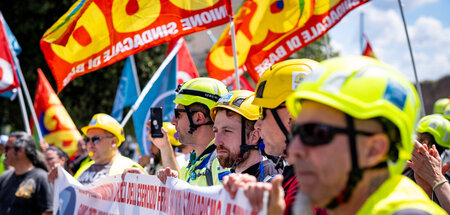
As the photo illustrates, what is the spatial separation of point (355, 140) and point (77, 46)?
5222 millimetres

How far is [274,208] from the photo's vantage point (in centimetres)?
211

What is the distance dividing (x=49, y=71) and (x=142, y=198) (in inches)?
735

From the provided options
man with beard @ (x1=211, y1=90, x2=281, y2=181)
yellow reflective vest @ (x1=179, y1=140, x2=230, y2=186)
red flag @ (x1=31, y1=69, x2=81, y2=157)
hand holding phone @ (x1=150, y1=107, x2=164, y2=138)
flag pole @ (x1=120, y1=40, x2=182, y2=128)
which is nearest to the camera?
man with beard @ (x1=211, y1=90, x2=281, y2=181)

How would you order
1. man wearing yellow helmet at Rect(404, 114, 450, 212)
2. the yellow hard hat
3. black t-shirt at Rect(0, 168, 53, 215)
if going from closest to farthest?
man wearing yellow helmet at Rect(404, 114, 450, 212), black t-shirt at Rect(0, 168, 53, 215), the yellow hard hat

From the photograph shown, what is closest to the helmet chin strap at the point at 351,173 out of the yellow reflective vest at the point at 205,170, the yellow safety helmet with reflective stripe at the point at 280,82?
the yellow safety helmet with reflective stripe at the point at 280,82

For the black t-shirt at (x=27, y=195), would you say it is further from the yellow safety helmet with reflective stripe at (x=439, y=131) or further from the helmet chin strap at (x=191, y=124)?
the yellow safety helmet with reflective stripe at (x=439, y=131)

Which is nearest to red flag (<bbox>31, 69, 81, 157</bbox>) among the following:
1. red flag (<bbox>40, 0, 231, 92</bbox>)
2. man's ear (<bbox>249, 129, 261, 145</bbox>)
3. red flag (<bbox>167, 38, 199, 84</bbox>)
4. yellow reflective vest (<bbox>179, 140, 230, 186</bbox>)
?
red flag (<bbox>167, 38, 199, 84</bbox>)

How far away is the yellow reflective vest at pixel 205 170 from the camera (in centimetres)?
448

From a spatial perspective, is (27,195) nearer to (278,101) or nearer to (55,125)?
(278,101)

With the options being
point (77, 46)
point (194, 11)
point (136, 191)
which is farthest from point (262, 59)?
point (136, 191)

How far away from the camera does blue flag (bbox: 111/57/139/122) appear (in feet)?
38.1

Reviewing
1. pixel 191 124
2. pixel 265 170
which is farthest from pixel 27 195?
pixel 265 170

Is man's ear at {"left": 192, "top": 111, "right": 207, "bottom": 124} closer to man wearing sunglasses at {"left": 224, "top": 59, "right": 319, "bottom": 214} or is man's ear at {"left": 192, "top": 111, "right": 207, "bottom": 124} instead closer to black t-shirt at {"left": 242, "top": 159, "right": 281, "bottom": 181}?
black t-shirt at {"left": 242, "top": 159, "right": 281, "bottom": 181}

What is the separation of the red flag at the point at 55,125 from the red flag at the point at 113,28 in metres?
5.28
